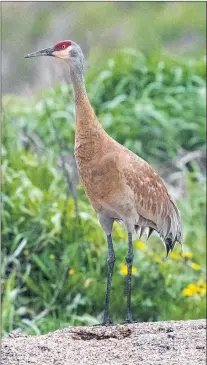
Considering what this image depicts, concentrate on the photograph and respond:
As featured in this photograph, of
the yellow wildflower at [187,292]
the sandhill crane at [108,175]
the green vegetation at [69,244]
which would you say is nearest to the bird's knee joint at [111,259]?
the sandhill crane at [108,175]

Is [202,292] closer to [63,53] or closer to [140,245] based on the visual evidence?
[140,245]

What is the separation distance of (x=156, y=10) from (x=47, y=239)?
8.54m

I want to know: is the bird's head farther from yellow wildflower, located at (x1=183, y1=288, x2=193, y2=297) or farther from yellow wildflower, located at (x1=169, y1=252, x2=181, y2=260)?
yellow wildflower, located at (x1=169, y1=252, x2=181, y2=260)

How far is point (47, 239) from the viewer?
7.29 metres

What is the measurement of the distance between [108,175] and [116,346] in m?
0.80

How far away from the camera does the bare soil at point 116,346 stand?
3.91 m

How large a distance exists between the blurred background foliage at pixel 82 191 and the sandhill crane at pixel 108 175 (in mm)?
1674

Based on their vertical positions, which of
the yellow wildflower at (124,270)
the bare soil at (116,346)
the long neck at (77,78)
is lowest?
the bare soil at (116,346)

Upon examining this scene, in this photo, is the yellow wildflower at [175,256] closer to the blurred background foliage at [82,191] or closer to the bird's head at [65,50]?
the blurred background foliage at [82,191]

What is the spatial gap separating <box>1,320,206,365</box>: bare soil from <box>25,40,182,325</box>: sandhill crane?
0.32m

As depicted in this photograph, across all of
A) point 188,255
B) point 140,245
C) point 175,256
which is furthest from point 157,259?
point 188,255

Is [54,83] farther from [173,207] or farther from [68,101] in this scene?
[173,207]

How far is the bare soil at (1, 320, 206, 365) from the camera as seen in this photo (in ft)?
12.8

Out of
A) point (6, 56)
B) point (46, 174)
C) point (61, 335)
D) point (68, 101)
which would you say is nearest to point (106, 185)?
point (61, 335)
